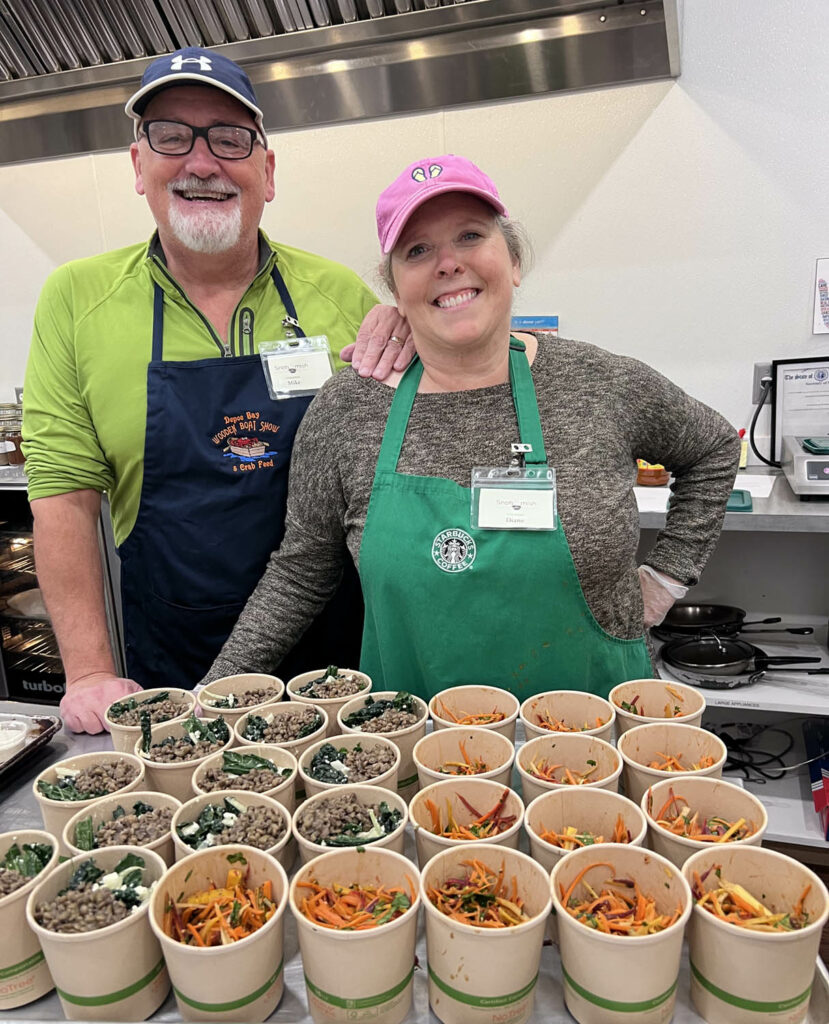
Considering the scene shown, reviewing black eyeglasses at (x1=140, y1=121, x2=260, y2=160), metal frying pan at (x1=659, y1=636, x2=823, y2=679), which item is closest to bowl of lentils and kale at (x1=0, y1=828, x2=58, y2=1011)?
black eyeglasses at (x1=140, y1=121, x2=260, y2=160)

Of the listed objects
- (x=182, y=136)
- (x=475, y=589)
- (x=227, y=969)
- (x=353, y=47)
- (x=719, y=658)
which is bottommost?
(x=719, y=658)

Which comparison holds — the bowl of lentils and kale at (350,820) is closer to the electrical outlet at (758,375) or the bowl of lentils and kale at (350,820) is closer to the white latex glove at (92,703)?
the white latex glove at (92,703)

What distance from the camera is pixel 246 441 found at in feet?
5.84

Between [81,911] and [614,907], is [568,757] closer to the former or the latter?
[614,907]

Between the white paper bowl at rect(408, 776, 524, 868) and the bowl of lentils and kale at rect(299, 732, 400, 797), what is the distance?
0.08 meters

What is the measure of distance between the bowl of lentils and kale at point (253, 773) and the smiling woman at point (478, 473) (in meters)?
0.42

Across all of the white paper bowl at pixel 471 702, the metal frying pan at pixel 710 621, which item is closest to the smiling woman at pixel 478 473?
the white paper bowl at pixel 471 702

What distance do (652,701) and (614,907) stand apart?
49 centimetres

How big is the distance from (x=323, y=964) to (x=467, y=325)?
1063 millimetres

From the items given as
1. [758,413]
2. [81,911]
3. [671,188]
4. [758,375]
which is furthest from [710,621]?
[81,911]

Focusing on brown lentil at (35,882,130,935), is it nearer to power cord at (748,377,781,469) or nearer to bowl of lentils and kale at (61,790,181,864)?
bowl of lentils and kale at (61,790,181,864)

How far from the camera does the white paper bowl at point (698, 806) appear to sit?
89 cm

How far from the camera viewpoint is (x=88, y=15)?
2471 millimetres

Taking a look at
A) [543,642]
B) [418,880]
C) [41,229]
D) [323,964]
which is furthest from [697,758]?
[41,229]
